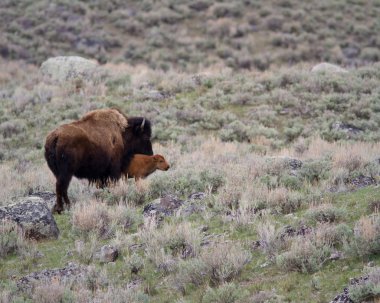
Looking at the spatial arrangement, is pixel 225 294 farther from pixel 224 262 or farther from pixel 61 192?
pixel 61 192

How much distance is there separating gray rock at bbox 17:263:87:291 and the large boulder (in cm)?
1549

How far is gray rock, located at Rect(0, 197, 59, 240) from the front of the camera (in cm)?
789

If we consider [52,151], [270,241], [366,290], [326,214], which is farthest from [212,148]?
[366,290]

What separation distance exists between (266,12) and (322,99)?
1807 centimetres

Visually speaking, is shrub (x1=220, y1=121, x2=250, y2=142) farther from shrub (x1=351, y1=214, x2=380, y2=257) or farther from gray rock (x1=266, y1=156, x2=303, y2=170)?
shrub (x1=351, y1=214, x2=380, y2=257)

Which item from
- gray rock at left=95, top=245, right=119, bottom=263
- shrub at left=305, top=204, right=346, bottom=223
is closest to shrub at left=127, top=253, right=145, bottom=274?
gray rock at left=95, top=245, right=119, bottom=263

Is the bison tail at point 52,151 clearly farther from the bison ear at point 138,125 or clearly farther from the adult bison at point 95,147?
the bison ear at point 138,125

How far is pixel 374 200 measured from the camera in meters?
7.54

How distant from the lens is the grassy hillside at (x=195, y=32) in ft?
103

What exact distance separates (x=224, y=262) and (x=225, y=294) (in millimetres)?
595

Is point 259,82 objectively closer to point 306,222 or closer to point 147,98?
point 147,98

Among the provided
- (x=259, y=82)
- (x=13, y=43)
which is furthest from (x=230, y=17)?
(x=259, y=82)

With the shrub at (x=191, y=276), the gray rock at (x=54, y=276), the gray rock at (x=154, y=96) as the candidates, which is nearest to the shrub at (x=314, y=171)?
the shrub at (x=191, y=276)

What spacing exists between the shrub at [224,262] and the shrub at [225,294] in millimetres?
309
